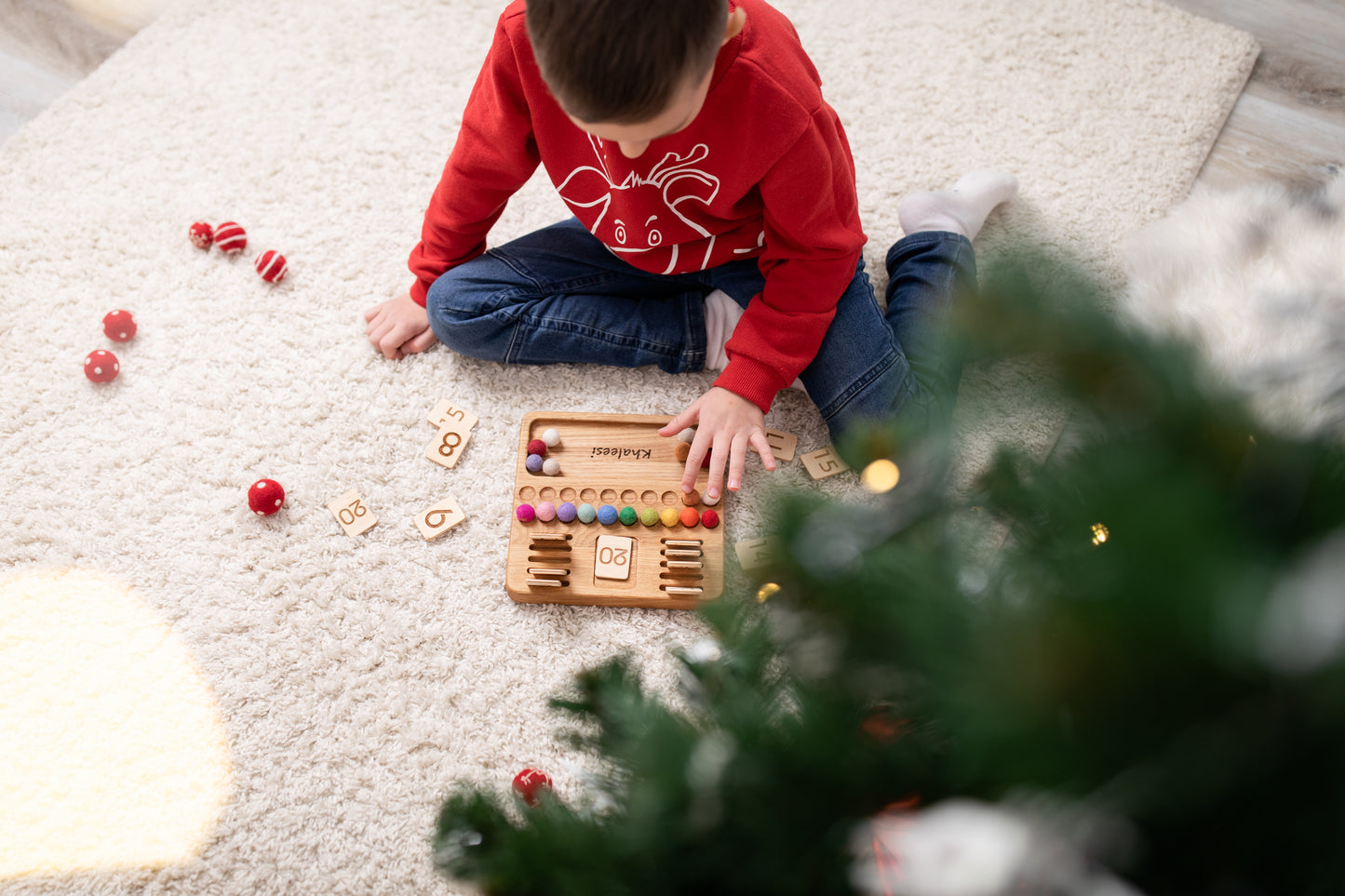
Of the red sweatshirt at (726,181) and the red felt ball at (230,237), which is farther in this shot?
the red felt ball at (230,237)

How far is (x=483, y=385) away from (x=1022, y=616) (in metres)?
0.91

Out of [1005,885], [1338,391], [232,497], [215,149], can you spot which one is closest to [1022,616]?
[1005,885]

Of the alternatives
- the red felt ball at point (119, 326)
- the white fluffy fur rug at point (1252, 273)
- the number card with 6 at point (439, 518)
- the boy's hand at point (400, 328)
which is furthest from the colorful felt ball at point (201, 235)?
the white fluffy fur rug at point (1252, 273)

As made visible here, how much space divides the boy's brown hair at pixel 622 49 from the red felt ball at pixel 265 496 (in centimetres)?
65

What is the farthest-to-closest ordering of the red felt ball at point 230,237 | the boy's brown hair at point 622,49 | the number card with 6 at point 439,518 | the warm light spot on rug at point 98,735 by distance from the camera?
1. the red felt ball at point 230,237
2. the number card with 6 at point 439,518
3. the warm light spot on rug at point 98,735
4. the boy's brown hair at point 622,49

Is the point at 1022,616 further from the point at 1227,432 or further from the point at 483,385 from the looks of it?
the point at 483,385

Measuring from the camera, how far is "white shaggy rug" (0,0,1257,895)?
0.88 m

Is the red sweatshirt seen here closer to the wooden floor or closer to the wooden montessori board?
the wooden montessori board

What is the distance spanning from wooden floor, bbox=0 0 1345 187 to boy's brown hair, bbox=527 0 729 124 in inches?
40.0

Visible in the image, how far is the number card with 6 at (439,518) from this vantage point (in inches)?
38.2

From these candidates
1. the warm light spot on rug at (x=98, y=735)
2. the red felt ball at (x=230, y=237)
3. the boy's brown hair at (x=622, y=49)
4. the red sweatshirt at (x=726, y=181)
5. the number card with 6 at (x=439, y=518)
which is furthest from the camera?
the red felt ball at (x=230, y=237)

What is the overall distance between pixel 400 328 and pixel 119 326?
0.39 metres

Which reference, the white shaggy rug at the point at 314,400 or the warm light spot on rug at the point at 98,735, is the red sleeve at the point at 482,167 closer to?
the white shaggy rug at the point at 314,400

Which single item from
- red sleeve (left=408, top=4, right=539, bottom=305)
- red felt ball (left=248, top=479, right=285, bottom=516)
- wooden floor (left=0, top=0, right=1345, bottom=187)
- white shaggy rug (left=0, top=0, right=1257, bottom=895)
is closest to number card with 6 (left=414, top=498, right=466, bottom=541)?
white shaggy rug (left=0, top=0, right=1257, bottom=895)
